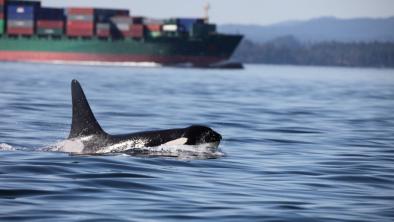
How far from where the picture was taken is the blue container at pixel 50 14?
133 metres

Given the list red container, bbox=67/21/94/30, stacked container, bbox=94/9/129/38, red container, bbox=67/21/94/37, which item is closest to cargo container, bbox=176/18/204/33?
stacked container, bbox=94/9/129/38

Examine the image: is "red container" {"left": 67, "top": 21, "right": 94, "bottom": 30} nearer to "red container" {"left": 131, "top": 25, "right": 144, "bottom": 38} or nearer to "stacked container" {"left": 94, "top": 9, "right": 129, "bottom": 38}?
"stacked container" {"left": 94, "top": 9, "right": 129, "bottom": 38}

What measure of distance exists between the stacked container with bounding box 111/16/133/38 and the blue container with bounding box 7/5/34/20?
43.1ft

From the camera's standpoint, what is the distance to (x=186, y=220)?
445 inches

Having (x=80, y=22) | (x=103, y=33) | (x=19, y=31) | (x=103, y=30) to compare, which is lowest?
(x=19, y=31)

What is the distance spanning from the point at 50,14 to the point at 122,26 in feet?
38.7

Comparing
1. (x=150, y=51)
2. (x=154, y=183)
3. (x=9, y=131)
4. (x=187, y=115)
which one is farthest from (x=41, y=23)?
(x=154, y=183)

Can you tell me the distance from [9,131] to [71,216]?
12.3m

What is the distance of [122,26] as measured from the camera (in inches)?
5290

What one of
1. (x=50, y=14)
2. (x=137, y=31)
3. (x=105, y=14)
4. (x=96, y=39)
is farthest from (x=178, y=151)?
(x=105, y=14)

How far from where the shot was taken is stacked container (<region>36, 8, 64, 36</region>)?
433 feet

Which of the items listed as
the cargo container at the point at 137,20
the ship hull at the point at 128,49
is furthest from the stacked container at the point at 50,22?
the cargo container at the point at 137,20

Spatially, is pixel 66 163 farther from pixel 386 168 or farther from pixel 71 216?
pixel 386 168

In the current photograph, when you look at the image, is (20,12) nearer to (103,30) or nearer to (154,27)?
(103,30)
